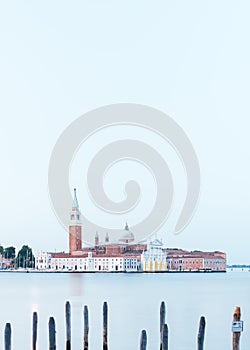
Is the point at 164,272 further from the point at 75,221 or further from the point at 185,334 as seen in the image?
the point at 185,334

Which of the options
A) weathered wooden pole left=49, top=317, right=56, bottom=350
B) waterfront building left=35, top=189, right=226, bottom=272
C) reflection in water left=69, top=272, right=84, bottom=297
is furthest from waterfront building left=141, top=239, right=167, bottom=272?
weathered wooden pole left=49, top=317, right=56, bottom=350

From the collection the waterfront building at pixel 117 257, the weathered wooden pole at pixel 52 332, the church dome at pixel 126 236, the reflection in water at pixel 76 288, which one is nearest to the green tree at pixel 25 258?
the waterfront building at pixel 117 257

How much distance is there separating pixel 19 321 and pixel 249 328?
8131 mm

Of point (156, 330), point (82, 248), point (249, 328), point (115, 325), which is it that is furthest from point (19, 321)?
point (82, 248)

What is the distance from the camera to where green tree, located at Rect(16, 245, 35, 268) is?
115750 mm

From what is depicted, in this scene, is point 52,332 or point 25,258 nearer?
point 52,332

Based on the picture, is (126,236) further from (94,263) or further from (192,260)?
(192,260)

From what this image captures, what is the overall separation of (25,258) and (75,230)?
11.4 m

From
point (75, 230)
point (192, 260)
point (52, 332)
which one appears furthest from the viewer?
point (192, 260)

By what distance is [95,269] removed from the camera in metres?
113

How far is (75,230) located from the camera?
110688 millimetres

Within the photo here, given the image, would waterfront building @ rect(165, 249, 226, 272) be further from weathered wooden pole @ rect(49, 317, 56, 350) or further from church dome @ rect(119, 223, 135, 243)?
weathered wooden pole @ rect(49, 317, 56, 350)

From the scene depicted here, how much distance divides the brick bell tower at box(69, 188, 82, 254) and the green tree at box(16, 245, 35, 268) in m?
6.96

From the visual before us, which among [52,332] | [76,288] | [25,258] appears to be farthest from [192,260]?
[52,332]
